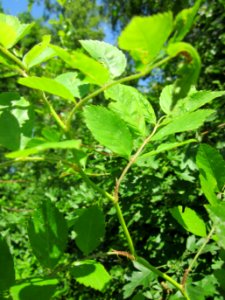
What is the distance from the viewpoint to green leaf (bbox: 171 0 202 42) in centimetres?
40

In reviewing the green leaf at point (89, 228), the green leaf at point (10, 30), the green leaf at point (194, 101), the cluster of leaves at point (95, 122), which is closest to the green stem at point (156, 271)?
the cluster of leaves at point (95, 122)

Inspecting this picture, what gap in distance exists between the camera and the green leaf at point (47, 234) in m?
0.58

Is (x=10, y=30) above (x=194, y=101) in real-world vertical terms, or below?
above

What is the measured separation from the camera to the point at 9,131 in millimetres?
502

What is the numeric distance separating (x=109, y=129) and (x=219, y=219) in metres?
0.21

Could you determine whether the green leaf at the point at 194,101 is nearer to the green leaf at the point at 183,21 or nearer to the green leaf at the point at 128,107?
the green leaf at the point at 128,107

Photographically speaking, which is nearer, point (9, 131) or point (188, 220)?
point (9, 131)

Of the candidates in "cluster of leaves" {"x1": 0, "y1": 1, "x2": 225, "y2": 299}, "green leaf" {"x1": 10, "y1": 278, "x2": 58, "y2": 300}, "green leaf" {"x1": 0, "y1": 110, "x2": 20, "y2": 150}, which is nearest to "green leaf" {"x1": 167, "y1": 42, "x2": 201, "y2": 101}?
"cluster of leaves" {"x1": 0, "y1": 1, "x2": 225, "y2": 299}

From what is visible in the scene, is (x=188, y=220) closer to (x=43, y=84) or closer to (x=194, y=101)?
(x=194, y=101)

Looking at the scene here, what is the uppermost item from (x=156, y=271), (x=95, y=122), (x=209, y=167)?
(x=95, y=122)

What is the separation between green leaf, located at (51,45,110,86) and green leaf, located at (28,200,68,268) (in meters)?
0.23

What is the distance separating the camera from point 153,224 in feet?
4.92

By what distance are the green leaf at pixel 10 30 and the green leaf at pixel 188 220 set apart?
0.38 meters

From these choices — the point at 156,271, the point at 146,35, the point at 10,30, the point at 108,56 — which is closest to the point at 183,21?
the point at 146,35
